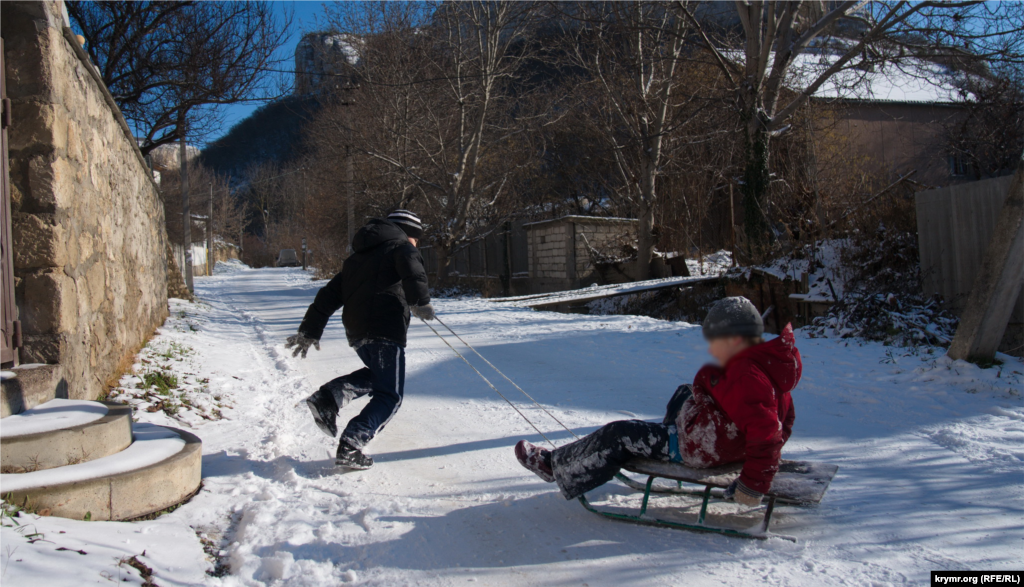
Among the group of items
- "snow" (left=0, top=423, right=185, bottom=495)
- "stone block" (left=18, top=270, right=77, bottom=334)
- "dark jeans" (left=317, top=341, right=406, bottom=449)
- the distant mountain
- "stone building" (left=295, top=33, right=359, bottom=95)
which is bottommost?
"snow" (left=0, top=423, right=185, bottom=495)

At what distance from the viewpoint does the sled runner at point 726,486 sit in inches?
112

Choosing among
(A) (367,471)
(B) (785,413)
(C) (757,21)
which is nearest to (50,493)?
(A) (367,471)

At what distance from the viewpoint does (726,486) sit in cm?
297

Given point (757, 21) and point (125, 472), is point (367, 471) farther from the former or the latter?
point (757, 21)

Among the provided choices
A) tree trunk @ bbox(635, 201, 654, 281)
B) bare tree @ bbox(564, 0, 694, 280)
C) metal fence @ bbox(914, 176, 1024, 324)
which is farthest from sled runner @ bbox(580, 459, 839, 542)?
tree trunk @ bbox(635, 201, 654, 281)

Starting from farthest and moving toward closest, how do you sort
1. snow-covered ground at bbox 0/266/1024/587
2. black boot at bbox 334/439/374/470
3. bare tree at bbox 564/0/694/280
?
1. bare tree at bbox 564/0/694/280
2. black boot at bbox 334/439/374/470
3. snow-covered ground at bbox 0/266/1024/587

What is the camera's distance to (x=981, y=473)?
3600 mm

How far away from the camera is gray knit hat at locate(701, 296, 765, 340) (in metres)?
2.75

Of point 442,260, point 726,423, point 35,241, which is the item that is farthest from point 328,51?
point 726,423

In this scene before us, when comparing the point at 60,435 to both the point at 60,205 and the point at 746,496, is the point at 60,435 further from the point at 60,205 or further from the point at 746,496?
the point at 746,496

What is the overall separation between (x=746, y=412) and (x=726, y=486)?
508 millimetres

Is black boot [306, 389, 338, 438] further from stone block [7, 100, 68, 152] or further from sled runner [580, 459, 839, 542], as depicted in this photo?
stone block [7, 100, 68, 152]

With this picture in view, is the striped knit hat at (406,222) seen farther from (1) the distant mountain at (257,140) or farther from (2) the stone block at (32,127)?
(1) the distant mountain at (257,140)

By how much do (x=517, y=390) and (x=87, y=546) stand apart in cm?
387
